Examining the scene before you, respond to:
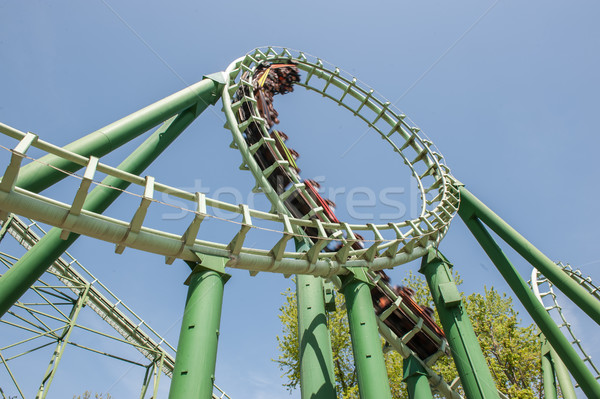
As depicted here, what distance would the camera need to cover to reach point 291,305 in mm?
18859

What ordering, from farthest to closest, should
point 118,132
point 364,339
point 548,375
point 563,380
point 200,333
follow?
point 548,375 < point 563,380 < point 364,339 < point 118,132 < point 200,333

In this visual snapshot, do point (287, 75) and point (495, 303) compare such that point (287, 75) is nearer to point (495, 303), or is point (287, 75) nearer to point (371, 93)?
point (371, 93)

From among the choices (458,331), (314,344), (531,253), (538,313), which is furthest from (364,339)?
(531,253)

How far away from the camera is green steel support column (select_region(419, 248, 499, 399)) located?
8.10 meters

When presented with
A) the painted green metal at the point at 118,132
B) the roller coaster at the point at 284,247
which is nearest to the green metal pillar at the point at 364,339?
the roller coaster at the point at 284,247

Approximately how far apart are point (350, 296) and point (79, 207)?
5231 mm

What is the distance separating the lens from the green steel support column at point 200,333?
493cm

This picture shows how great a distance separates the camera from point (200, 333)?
533 centimetres

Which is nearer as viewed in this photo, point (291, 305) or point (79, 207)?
point (79, 207)

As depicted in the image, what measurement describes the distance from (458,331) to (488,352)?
30.1 ft

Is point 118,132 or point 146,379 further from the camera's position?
point 146,379

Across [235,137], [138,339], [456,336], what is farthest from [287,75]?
[138,339]

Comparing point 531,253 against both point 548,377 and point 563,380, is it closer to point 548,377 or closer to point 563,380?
point 548,377

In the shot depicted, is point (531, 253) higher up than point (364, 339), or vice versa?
point (531, 253)
